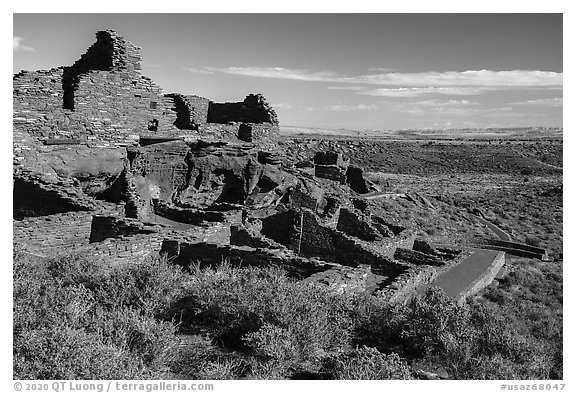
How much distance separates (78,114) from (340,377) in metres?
12.5

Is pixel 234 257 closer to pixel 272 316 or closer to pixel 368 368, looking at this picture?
pixel 272 316

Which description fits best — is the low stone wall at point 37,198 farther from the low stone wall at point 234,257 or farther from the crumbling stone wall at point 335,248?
the crumbling stone wall at point 335,248

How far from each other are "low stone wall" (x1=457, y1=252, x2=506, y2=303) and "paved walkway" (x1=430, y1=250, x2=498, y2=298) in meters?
0.08

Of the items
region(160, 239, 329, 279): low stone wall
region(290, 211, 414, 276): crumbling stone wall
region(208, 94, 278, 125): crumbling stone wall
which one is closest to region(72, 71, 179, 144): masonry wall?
region(208, 94, 278, 125): crumbling stone wall

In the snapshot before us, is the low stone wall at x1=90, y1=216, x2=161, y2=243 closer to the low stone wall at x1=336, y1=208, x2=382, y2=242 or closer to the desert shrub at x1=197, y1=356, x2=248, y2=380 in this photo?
the desert shrub at x1=197, y1=356, x2=248, y2=380

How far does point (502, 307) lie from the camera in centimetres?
1288

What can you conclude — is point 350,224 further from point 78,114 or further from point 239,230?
point 78,114

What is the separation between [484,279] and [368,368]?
413 inches

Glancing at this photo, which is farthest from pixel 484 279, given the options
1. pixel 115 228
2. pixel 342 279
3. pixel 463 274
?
pixel 115 228

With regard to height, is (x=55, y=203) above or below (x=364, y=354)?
above

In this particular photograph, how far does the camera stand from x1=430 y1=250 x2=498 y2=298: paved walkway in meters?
12.5

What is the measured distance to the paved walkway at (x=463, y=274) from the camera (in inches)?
490

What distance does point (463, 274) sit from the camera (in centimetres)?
1386

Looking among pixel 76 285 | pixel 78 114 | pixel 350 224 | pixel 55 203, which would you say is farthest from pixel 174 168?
pixel 76 285
